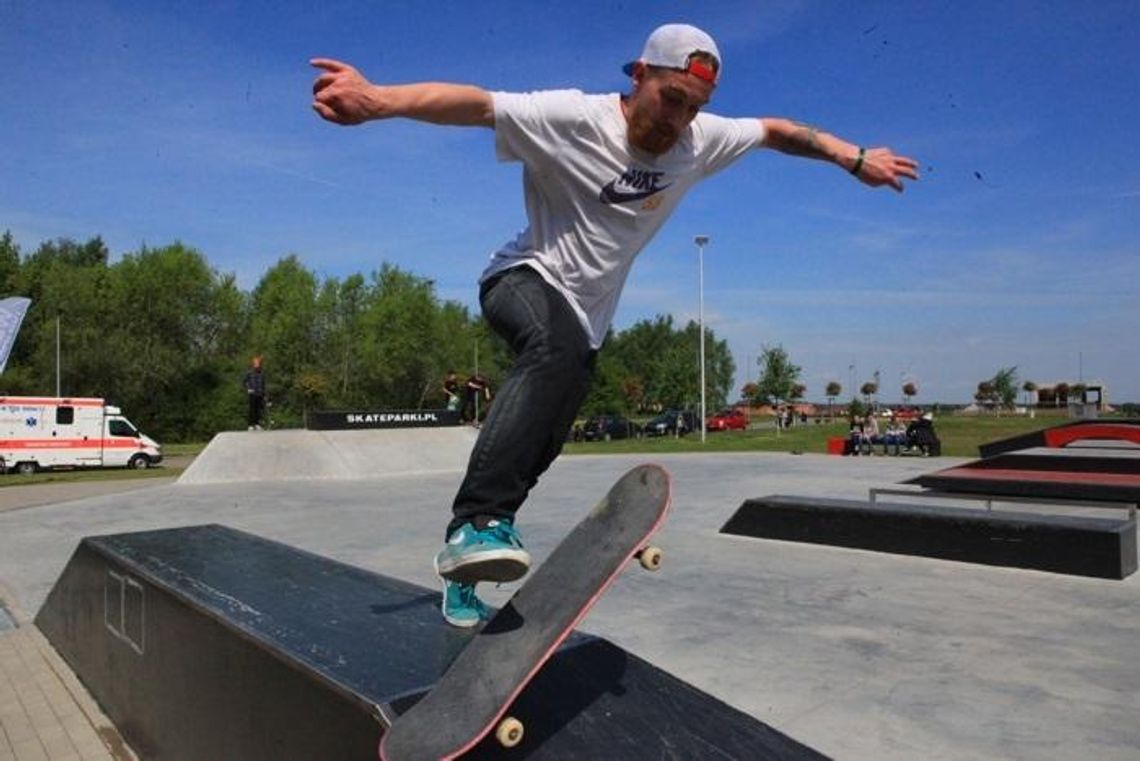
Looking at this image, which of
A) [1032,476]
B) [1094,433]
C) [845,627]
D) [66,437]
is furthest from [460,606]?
[66,437]

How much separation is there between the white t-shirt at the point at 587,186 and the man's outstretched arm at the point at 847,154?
1.06ft

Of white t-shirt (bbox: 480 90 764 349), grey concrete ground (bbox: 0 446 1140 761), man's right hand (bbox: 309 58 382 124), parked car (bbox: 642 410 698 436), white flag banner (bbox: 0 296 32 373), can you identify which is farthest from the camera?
parked car (bbox: 642 410 698 436)

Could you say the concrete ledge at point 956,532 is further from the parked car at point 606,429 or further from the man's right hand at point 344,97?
the parked car at point 606,429

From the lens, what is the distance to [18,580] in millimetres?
7754

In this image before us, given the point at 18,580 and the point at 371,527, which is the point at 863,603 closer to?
the point at 371,527

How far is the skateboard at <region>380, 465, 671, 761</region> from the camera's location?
214cm

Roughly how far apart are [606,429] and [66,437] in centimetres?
2492

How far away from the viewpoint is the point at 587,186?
248cm

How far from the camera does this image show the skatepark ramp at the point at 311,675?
7.96 feet

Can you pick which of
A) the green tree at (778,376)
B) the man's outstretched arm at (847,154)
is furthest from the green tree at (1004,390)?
the man's outstretched arm at (847,154)

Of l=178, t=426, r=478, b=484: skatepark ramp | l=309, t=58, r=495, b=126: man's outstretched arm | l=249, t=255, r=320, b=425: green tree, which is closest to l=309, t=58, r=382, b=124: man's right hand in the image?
l=309, t=58, r=495, b=126: man's outstretched arm

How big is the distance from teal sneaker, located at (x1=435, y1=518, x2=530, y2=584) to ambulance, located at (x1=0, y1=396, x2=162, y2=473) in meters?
27.6

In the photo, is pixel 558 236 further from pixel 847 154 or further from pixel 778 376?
pixel 778 376

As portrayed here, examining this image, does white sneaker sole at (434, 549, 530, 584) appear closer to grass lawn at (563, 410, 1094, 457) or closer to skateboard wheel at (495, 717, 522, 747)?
skateboard wheel at (495, 717, 522, 747)
